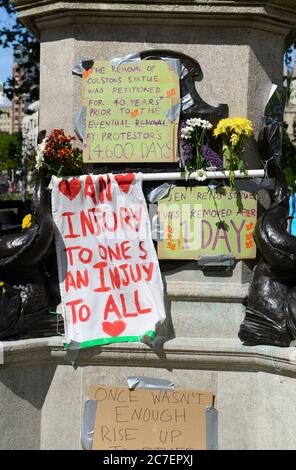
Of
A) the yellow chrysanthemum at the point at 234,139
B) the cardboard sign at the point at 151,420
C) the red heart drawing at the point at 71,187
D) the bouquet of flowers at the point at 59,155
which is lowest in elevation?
the cardboard sign at the point at 151,420

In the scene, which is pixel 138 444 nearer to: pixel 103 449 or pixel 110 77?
pixel 103 449

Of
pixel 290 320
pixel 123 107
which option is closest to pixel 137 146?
pixel 123 107

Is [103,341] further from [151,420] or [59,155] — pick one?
[59,155]

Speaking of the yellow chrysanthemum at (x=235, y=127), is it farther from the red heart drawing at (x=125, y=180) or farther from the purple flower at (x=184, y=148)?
the red heart drawing at (x=125, y=180)

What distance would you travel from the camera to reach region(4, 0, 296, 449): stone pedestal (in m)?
3.95

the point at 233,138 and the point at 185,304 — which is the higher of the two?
the point at 233,138

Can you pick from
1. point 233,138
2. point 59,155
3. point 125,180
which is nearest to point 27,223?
point 59,155

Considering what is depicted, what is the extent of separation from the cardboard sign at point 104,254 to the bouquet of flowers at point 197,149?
33cm

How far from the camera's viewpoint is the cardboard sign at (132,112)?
4.10 meters

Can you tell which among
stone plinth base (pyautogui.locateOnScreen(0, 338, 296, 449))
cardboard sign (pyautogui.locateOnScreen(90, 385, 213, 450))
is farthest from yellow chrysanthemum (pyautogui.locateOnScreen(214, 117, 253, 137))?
cardboard sign (pyautogui.locateOnScreen(90, 385, 213, 450))

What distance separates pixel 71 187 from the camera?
4121 mm

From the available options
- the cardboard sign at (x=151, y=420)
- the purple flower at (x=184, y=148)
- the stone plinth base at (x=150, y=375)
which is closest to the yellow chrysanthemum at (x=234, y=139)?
the purple flower at (x=184, y=148)

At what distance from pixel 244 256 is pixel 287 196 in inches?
17.5

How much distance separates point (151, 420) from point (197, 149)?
5.36ft
